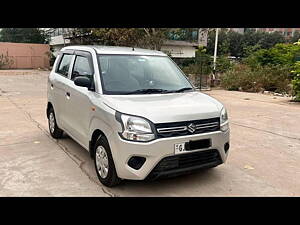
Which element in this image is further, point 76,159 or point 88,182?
point 76,159

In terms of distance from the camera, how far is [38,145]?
17.1ft

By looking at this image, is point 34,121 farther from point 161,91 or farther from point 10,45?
point 10,45

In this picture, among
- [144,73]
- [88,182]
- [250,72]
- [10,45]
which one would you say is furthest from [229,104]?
[10,45]

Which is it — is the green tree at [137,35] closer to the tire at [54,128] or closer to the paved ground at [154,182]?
the paved ground at [154,182]

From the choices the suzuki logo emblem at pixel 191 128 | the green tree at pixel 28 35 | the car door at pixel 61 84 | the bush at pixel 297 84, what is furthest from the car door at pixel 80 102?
the green tree at pixel 28 35

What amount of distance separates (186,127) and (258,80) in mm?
12861

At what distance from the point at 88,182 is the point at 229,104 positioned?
7877 mm

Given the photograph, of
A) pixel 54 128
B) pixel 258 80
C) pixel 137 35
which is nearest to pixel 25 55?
pixel 137 35

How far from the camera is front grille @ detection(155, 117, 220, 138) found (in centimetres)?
314

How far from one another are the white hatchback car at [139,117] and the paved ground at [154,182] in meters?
0.33

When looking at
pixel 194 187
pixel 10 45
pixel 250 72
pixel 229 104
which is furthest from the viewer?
pixel 10 45

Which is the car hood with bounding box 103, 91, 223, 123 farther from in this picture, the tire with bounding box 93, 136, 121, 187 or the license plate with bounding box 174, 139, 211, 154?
the tire with bounding box 93, 136, 121, 187

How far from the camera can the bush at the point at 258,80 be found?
566 inches

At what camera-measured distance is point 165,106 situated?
11.0 feet
